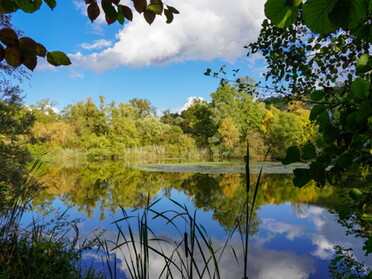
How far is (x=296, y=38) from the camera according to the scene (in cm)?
227

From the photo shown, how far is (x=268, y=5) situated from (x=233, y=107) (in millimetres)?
23904

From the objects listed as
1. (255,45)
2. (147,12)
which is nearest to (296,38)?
(255,45)

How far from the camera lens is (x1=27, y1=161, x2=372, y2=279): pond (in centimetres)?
372

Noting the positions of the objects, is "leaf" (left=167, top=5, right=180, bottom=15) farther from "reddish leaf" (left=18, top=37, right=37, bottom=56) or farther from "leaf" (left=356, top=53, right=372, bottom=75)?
"leaf" (left=356, top=53, right=372, bottom=75)

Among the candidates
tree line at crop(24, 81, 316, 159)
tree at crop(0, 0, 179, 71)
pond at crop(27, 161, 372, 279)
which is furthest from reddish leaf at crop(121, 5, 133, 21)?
tree line at crop(24, 81, 316, 159)

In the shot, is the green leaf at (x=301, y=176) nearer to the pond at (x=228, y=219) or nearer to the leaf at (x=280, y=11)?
the leaf at (x=280, y=11)

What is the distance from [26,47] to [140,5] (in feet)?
1.03

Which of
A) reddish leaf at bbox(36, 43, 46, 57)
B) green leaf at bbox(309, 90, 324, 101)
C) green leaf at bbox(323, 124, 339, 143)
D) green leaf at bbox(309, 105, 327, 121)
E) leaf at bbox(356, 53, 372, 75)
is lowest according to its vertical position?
green leaf at bbox(323, 124, 339, 143)

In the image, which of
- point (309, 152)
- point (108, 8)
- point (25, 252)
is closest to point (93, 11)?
point (108, 8)

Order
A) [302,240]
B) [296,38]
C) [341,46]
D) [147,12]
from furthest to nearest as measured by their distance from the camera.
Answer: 1. [302,240]
2. [296,38]
3. [341,46]
4. [147,12]

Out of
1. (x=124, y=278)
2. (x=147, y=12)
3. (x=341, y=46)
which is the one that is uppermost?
(x=341, y=46)

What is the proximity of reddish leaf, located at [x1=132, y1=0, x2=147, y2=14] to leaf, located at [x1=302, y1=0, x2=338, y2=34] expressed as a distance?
1.70ft

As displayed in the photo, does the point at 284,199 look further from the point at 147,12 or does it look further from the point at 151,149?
the point at 151,149

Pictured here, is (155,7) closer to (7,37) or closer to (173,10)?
(173,10)
